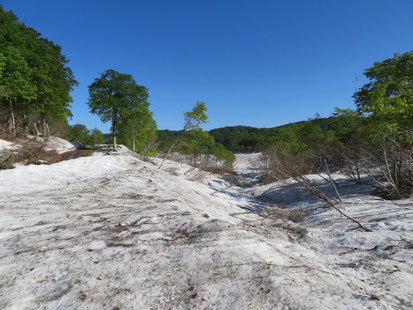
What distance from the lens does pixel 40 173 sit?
6.47 meters

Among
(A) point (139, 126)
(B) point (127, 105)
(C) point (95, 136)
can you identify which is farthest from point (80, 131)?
(A) point (139, 126)

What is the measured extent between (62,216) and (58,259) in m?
1.77

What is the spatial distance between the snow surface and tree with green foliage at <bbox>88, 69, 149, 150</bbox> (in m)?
20.6

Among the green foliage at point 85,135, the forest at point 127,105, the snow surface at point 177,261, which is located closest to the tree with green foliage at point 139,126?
the forest at point 127,105

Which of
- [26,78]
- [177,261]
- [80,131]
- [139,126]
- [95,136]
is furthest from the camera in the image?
[80,131]

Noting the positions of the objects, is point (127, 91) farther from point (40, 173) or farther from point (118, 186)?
point (118, 186)

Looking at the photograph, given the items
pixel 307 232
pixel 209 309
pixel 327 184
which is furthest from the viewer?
pixel 327 184

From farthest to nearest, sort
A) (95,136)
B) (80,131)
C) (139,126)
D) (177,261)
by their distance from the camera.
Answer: (80,131) → (95,136) → (139,126) → (177,261)

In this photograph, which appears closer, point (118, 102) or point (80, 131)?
point (118, 102)

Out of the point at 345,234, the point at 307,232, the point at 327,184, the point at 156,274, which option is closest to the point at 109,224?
the point at 156,274

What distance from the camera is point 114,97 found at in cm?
2302

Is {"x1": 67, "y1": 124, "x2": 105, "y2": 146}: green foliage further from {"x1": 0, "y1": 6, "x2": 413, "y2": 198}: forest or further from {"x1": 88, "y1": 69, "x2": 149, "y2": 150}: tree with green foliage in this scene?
{"x1": 88, "y1": 69, "x2": 149, "y2": 150}: tree with green foliage

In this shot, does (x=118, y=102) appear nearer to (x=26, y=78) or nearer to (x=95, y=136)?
(x=26, y=78)

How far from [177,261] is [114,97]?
24.9 m
